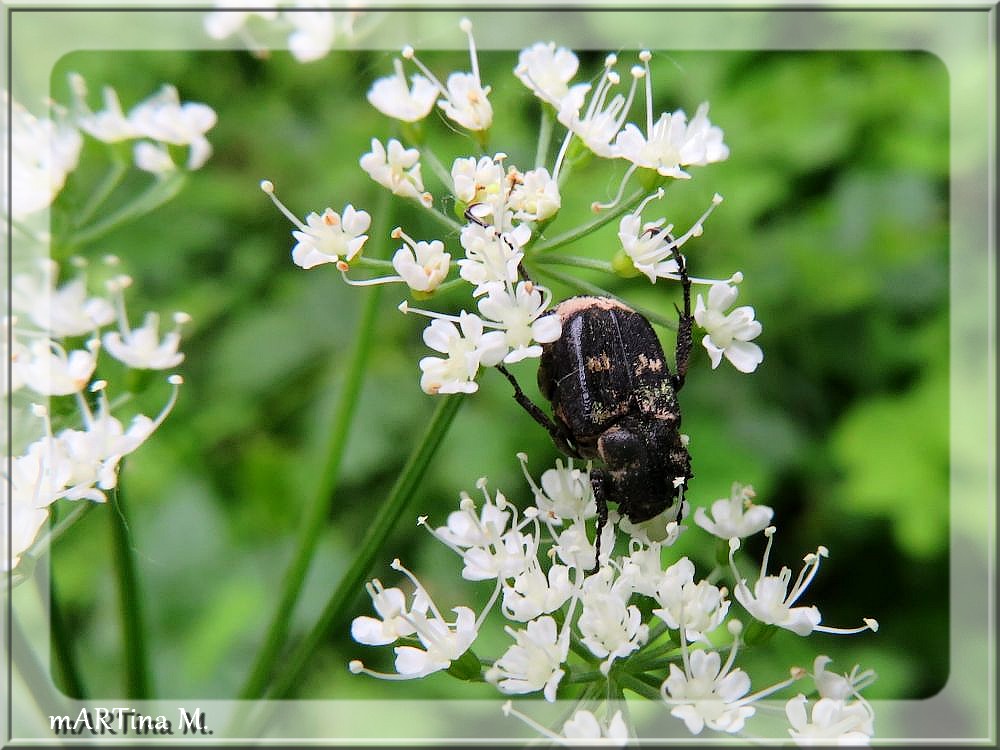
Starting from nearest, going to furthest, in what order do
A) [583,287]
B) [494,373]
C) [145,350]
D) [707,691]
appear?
[707,691] → [583,287] → [145,350] → [494,373]

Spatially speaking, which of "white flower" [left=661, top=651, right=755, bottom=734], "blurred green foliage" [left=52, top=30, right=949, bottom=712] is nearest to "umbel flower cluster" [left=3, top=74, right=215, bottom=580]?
"blurred green foliage" [left=52, top=30, right=949, bottom=712]

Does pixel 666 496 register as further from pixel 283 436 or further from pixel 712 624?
pixel 283 436

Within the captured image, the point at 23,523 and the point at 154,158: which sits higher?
the point at 154,158

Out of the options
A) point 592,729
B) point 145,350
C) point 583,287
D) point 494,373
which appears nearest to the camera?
point 592,729

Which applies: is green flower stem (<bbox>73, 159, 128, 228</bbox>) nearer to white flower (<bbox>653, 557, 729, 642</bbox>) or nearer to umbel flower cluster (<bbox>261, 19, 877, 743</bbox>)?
umbel flower cluster (<bbox>261, 19, 877, 743</bbox>)

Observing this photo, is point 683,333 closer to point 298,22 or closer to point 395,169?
point 395,169

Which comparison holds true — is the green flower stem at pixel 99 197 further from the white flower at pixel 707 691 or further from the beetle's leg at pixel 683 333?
the white flower at pixel 707 691

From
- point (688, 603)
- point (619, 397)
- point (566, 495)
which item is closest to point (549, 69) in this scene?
point (619, 397)
